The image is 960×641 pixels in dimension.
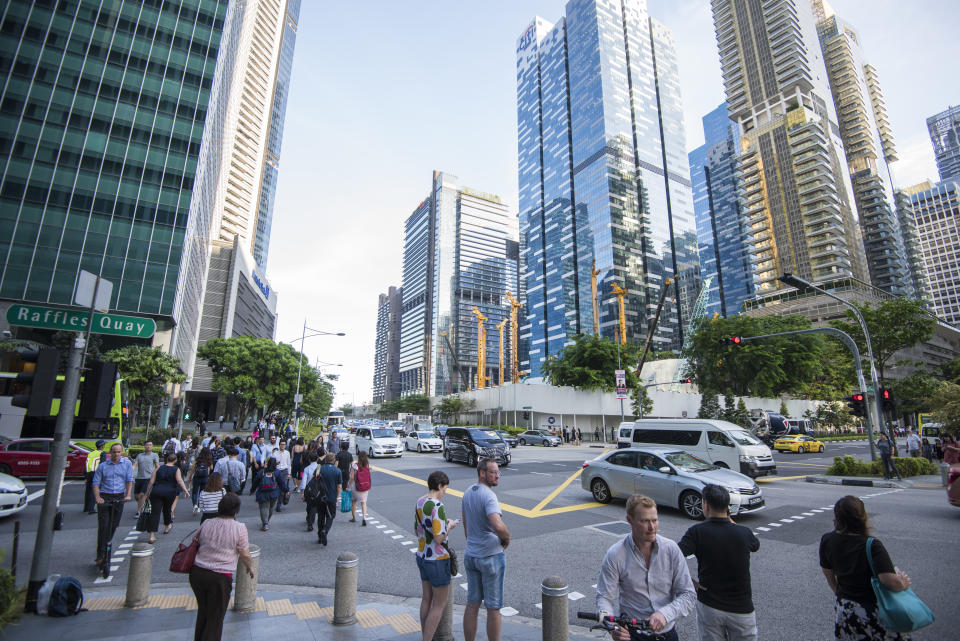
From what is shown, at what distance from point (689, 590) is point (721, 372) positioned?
51.2m

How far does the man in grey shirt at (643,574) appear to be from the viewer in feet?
9.71

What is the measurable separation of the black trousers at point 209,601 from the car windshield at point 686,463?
9788 millimetres

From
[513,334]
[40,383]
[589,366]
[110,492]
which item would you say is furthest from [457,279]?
[40,383]

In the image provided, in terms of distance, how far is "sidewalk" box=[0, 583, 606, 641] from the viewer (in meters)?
4.53

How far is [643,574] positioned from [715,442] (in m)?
16.2

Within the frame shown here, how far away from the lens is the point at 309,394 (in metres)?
48.1

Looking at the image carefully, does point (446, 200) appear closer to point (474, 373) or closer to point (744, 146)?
point (474, 373)

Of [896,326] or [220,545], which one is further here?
[896,326]

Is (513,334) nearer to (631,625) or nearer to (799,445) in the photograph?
(799,445)

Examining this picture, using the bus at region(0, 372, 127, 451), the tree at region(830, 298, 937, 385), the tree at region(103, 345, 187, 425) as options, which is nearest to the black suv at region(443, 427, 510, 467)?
the bus at region(0, 372, 127, 451)

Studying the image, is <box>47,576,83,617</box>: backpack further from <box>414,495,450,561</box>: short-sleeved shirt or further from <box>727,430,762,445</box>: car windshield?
<box>727,430,762,445</box>: car windshield

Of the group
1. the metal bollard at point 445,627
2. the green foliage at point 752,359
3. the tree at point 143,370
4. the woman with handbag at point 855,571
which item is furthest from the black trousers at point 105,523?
the green foliage at point 752,359

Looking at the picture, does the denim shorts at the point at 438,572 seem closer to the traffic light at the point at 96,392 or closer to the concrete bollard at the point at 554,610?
the concrete bollard at the point at 554,610

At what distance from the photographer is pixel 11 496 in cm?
991
